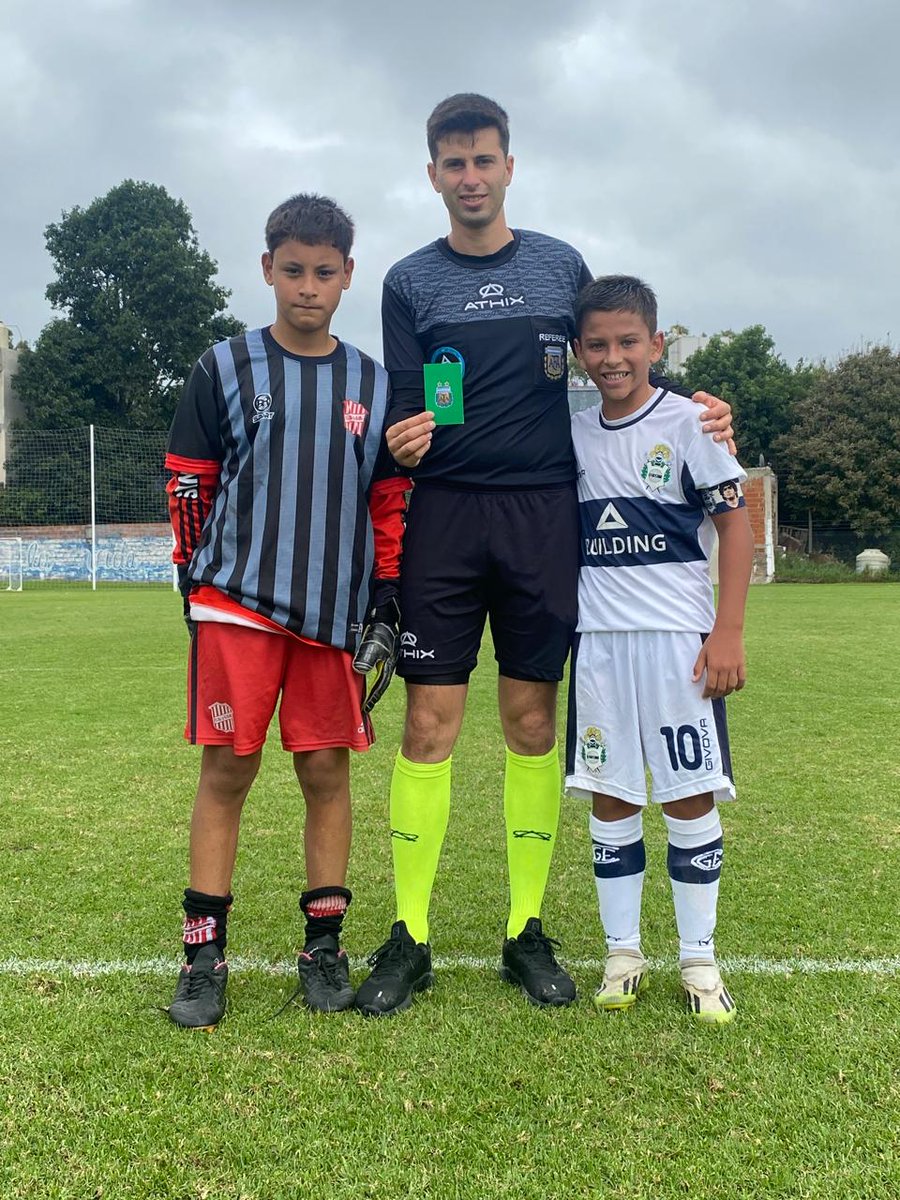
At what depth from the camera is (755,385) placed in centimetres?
3469

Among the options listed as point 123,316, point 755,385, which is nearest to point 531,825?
point 755,385

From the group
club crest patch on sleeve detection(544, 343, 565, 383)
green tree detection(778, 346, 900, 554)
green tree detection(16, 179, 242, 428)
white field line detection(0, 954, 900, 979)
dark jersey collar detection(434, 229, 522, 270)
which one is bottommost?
white field line detection(0, 954, 900, 979)

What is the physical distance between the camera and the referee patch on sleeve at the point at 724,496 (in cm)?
248

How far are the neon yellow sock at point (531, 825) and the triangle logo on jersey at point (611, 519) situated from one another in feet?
2.19

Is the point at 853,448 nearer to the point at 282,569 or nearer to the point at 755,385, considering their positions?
the point at 755,385

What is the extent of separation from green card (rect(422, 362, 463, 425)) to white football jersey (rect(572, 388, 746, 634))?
42cm

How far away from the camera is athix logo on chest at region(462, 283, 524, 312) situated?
2672 mm

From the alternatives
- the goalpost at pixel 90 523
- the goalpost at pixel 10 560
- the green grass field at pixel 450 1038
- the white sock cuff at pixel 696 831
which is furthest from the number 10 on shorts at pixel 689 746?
the goalpost at pixel 10 560

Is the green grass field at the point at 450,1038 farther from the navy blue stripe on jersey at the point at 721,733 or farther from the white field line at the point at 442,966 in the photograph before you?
the navy blue stripe on jersey at the point at 721,733

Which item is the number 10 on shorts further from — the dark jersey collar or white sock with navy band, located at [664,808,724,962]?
the dark jersey collar

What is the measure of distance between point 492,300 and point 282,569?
98 cm

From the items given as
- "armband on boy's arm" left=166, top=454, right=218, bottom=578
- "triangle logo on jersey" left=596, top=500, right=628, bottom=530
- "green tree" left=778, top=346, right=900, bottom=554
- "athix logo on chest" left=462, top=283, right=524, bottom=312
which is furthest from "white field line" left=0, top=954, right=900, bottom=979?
"green tree" left=778, top=346, right=900, bottom=554

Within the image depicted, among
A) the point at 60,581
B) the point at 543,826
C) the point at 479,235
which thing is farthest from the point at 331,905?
the point at 60,581

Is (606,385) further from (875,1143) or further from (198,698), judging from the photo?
(875,1143)
